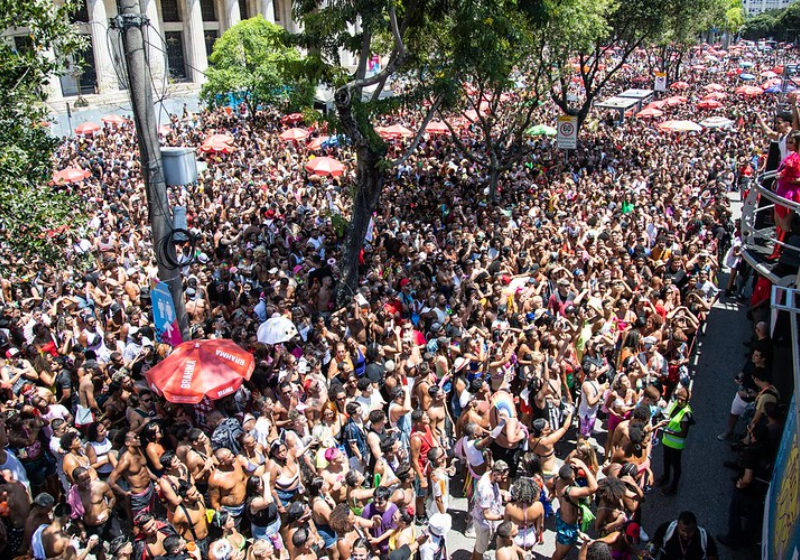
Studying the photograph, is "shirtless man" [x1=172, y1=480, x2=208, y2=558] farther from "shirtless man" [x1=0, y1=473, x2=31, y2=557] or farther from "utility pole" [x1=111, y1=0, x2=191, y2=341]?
"utility pole" [x1=111, y1=0, x2=191, y2=341]

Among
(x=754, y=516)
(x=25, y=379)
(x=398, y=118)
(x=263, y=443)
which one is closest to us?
(x=754, y=516)

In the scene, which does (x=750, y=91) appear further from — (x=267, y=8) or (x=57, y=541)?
(x=57, y=541)

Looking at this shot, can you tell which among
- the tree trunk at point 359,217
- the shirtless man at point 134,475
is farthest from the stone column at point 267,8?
the shirtless man at point 134,475

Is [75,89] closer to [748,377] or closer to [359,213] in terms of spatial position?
[359,213]

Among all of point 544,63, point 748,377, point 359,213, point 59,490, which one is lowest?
point 59,490

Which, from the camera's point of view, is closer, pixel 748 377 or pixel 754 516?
pixel 754 516

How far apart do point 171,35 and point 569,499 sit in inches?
1674

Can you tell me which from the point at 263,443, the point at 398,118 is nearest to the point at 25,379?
the point at 263,443

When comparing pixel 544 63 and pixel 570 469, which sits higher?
pixel 544 63

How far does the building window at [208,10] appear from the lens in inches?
1671

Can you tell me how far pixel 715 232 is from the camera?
43.4ft

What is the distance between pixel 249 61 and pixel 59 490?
81.0 feet

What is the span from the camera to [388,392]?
25.1 ft

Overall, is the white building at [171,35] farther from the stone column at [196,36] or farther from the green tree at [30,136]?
the green tree at [30,136]
